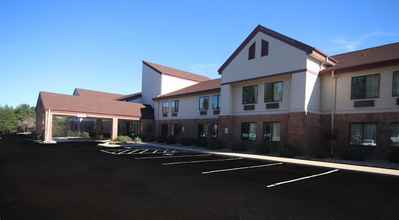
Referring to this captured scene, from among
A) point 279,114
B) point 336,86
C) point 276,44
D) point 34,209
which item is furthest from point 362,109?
point 34,209

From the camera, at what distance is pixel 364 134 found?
16688 millimetres

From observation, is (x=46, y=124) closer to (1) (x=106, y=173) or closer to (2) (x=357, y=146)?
(1) (x=106, y=173)

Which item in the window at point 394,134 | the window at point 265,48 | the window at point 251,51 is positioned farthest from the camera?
the window at point 251,51

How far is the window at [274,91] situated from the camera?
19.9 meters

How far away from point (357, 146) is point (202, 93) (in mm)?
14749

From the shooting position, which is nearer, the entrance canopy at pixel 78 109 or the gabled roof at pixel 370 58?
the gabled roof at pixel 370 58

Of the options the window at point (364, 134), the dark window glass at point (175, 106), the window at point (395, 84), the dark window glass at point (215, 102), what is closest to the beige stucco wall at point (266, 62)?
the dark window glass at point (215, 102)

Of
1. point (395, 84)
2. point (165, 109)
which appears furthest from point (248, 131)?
point (165, 109)

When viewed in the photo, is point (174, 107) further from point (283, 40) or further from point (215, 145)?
point (283, 40)

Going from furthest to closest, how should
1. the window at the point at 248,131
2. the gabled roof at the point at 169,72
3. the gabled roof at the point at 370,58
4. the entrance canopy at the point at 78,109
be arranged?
the gabled roof at the point at 169,72
the entrance canopy at the point at 78,109
the window at the point at 248,131
the gabled roof at the point at 370,58

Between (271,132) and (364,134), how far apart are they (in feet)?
20.0

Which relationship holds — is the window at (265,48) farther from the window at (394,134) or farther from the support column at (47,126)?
the support column at (47,126)

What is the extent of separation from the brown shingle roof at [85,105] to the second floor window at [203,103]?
9.75 meters

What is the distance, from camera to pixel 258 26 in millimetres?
20984
